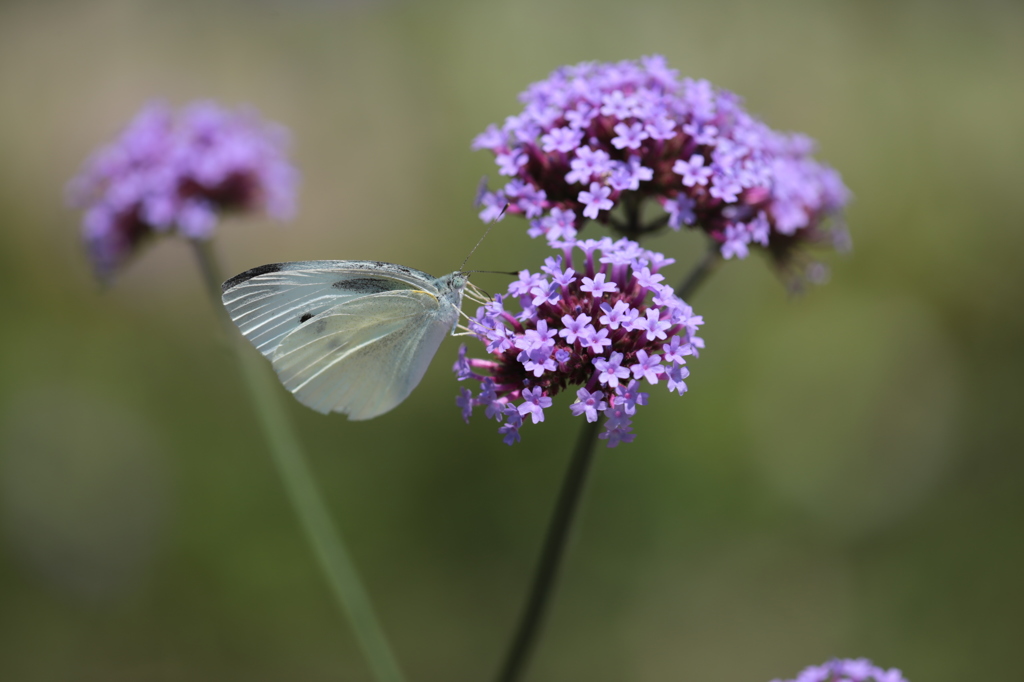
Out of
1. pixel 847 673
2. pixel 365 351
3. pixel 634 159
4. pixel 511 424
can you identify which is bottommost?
pixel 847 673

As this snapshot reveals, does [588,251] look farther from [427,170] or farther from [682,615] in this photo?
[427,170]

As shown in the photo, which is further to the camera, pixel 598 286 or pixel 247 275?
pixel 247 275

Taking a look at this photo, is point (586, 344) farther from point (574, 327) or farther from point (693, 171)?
point (693, 171)

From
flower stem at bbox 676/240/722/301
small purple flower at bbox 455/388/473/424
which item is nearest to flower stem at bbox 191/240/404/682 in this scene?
small purple flower at bbox 455/388/473/424

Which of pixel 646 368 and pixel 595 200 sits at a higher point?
pixel 595 200

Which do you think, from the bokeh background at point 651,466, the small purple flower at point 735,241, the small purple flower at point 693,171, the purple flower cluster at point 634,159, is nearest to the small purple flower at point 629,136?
the purple flower cluster at point 634,159

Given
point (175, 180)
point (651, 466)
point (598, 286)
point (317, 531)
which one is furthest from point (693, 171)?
point (651, 466)
